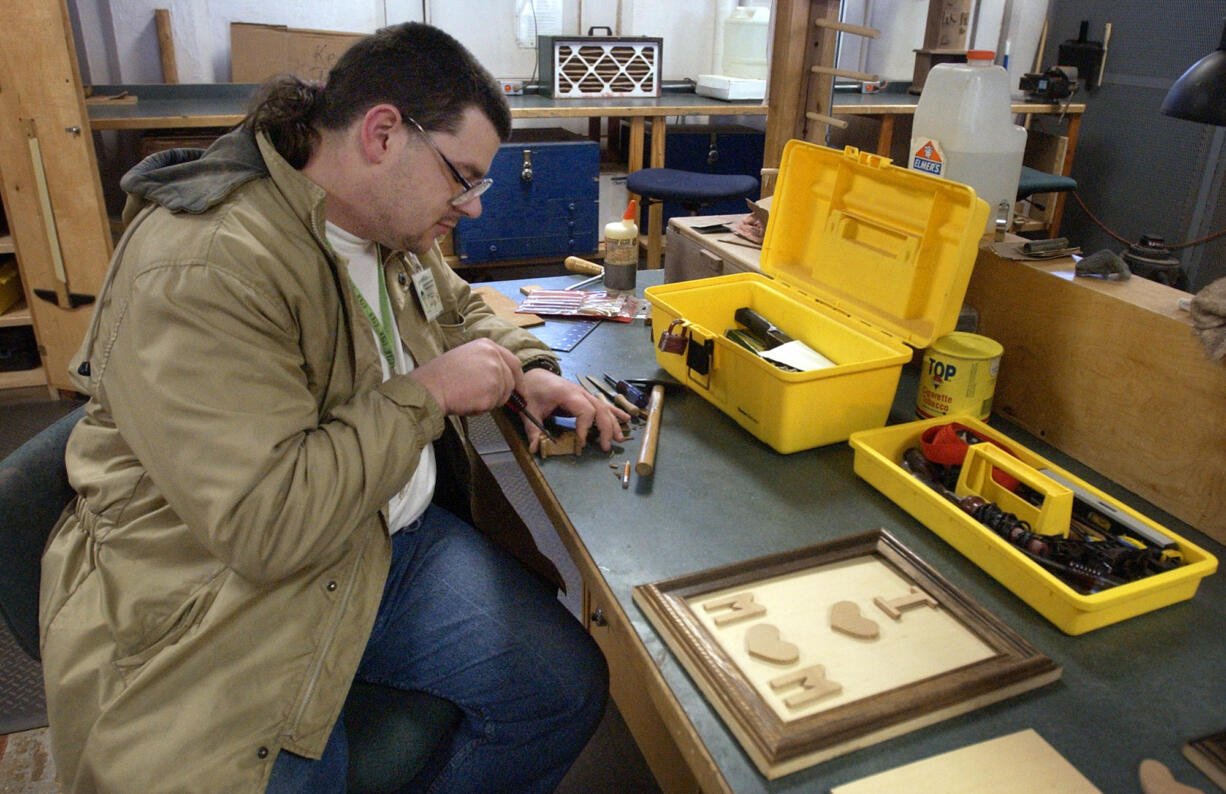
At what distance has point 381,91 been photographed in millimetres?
1079

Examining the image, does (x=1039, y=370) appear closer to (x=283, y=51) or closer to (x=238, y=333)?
(x=238, y=333)

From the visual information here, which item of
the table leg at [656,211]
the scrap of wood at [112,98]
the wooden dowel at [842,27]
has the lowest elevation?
the table leg at [656,211]

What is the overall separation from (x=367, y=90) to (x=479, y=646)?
744 mm

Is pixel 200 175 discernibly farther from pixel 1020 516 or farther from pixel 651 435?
pixel 1020 516

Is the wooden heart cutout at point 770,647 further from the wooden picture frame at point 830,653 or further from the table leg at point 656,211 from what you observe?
the table leg at point 656,211

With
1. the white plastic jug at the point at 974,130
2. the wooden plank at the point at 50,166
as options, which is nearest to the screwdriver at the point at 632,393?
the white plastic jug at the point at 974,130

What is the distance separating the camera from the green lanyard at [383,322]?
1.22 m

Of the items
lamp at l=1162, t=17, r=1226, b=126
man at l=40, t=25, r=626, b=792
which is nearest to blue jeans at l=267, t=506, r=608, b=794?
man at l=40, t=25, r=626, b=792

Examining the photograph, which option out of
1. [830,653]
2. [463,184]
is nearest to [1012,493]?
[830,653]

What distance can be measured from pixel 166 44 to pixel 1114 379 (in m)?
3.94

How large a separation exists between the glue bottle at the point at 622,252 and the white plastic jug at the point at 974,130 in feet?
2.05

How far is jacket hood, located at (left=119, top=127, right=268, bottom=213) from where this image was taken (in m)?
1.00

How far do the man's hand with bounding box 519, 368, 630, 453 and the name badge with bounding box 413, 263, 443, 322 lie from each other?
18cm

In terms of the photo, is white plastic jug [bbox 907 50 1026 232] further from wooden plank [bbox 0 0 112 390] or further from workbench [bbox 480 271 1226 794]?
wooden plank [bbox 0 0 112 390]
